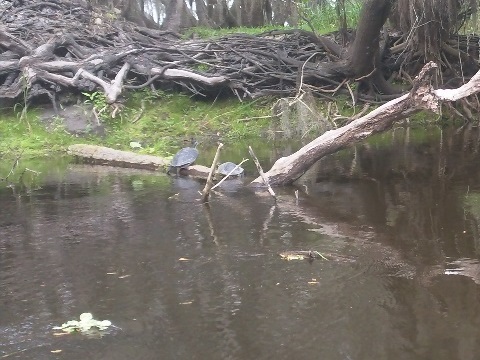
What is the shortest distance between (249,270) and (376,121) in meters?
3.78

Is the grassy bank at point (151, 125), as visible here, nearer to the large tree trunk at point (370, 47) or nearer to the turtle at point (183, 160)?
the large tree trunk at point (370, 47)

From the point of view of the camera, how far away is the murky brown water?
4414 mm

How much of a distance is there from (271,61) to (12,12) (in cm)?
767

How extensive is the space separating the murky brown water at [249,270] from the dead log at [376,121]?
1.61ft

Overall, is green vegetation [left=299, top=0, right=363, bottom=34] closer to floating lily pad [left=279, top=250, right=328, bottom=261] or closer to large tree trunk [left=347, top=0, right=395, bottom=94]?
large tree trunk [left=347, top=0, right=395, bottom=94]

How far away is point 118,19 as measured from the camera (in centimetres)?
2088

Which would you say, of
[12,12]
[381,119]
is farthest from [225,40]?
[381,119]

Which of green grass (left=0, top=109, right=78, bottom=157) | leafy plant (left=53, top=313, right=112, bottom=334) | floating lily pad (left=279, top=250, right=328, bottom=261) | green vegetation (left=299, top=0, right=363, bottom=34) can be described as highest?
green vegetation (left=299, top=0, right=363, bottom=34)

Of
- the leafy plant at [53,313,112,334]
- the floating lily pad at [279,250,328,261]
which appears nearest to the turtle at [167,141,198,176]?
the floating lily pad at [279,250,328,261]

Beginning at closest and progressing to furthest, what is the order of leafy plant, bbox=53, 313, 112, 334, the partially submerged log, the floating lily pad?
leafy plant, bbox=53, 313, 112, 334 < the floating lily pad < the partially submerged log

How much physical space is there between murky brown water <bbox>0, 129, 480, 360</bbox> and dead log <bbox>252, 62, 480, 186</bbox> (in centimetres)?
49

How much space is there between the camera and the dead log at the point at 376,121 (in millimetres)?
7910

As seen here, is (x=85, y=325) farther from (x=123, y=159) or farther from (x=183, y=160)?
(x=123, y=159)

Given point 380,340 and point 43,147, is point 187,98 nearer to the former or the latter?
point 43,147
